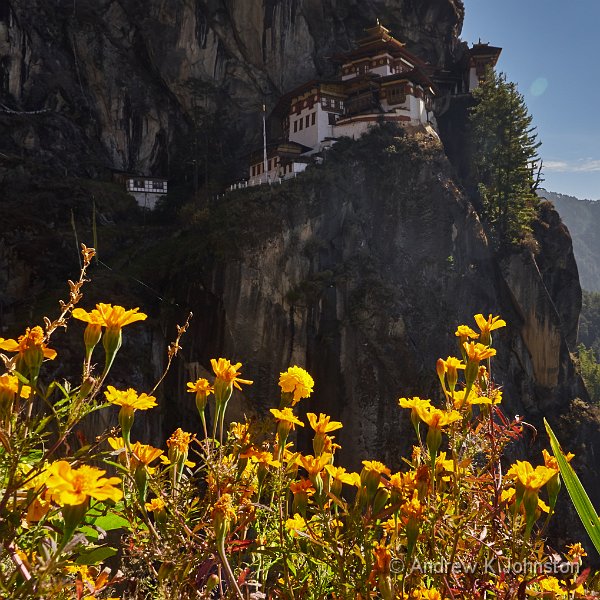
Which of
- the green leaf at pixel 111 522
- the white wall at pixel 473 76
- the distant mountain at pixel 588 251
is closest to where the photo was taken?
the green leaf at pixel 111 522

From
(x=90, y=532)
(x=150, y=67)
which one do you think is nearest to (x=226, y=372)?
(x=90, y=532)

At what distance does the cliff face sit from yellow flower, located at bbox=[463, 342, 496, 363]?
28.8m

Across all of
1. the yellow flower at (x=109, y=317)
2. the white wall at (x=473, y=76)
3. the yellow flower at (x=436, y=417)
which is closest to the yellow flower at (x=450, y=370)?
the yellow flower at (x=436, y=417)

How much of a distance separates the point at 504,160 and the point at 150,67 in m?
22.5

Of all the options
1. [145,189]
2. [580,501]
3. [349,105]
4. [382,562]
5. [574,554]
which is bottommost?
[574,554]

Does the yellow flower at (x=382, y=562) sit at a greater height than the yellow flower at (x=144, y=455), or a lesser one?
lesser

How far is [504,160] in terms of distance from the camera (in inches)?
1089

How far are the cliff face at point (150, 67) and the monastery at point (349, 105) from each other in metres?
4.38

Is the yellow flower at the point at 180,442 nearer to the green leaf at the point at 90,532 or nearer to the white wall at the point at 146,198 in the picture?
the green leaf at the point at 90,532

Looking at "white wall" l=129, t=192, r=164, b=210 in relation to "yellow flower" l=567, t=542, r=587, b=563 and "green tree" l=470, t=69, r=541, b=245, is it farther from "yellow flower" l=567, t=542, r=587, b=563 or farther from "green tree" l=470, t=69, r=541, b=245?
"yellow flower" l=567, t=542, r=587, b=563

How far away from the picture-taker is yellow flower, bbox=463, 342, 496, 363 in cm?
158

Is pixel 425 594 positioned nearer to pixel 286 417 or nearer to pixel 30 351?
pixel 286 417

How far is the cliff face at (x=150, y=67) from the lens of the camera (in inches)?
1035

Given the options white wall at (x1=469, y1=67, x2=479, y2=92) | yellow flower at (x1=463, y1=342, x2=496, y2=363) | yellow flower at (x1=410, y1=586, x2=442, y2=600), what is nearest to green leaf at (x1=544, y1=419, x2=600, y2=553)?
yellow flower at (x1=410, y1=586, x2=442, y2=600)
